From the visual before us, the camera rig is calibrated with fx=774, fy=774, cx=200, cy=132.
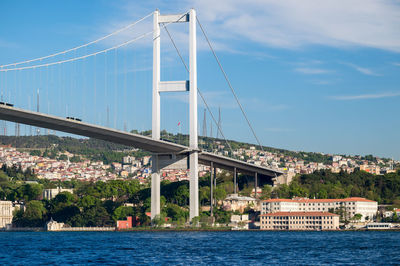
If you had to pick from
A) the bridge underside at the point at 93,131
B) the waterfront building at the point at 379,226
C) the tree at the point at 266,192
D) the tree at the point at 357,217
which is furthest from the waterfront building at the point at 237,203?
the waterfront building at the point at 379,226

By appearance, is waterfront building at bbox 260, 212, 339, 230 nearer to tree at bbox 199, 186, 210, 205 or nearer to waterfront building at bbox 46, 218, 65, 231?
tree at bbox 199, 186, 210, 205

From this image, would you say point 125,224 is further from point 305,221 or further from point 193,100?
point 193,100

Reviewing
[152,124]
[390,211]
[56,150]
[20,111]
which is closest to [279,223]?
[390,211]

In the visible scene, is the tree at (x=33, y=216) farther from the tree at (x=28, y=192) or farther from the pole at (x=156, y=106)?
the pole at (x=156, y=106)

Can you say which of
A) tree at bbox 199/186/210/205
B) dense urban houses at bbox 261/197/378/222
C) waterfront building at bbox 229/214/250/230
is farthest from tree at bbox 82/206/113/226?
dense urban houses at bbox 261/197/378/222

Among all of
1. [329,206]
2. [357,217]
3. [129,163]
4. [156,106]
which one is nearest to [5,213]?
[329,206]

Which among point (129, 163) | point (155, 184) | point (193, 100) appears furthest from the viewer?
point (129, 163)
